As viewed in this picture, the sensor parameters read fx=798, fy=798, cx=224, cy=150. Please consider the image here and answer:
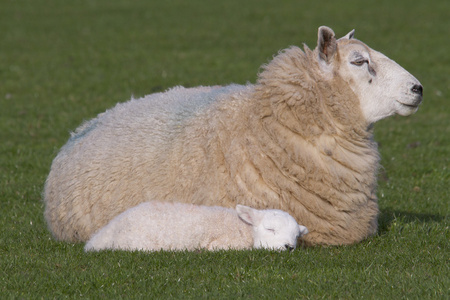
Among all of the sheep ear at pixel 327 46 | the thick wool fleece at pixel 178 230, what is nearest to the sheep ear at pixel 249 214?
the thick wool fleece at pixel 178 230

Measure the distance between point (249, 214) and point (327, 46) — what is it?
1.65 m

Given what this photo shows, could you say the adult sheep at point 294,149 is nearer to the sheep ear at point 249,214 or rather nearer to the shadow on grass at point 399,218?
the sheep ear at point 249,214

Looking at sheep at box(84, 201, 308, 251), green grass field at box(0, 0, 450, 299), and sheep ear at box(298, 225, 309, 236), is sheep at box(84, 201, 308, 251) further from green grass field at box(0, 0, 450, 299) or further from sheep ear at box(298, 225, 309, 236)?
green grass field at box(0, 0, 450, 299)

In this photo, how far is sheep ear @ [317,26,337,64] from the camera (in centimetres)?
679

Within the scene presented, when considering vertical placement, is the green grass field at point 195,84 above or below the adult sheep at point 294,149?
below

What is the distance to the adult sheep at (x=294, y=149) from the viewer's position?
22.1 ft

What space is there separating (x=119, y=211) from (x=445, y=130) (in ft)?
24.5

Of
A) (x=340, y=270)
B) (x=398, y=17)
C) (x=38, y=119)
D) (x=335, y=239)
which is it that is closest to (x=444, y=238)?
(x=335, y=239)

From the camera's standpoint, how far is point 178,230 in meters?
6.31

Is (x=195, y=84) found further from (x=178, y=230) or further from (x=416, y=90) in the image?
(x=178, y=230)

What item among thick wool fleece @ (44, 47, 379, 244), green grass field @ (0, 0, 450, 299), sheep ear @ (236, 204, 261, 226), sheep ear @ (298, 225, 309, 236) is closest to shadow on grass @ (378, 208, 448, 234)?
green grass field @ (0, 0, 450, 299)

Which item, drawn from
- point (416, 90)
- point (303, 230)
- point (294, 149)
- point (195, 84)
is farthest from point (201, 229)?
point (195, 84)

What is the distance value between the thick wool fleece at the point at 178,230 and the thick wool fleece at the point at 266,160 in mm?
371

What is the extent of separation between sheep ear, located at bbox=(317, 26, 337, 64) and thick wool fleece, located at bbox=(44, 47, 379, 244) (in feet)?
0.34
